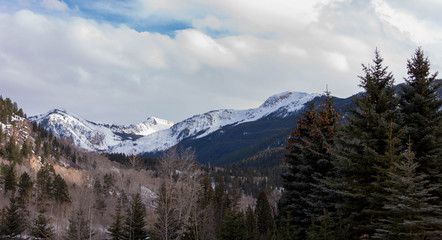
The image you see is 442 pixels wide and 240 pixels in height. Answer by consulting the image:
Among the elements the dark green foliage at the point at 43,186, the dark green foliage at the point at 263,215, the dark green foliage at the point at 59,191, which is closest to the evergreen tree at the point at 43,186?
the dark green foliage at the point at 43,186

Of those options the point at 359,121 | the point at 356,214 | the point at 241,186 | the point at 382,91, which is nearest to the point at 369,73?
the point at 382,91

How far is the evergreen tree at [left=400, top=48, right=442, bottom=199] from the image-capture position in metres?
15.4

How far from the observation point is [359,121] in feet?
53.2

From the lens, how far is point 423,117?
1650 cm

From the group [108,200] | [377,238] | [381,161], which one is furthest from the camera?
[108,200]

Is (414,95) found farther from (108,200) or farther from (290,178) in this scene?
(108,200)

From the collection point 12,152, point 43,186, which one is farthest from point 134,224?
point 12,152

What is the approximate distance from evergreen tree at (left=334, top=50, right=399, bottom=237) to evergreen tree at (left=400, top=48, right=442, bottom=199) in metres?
1.04

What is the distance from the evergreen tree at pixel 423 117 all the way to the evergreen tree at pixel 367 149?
3.43 ft

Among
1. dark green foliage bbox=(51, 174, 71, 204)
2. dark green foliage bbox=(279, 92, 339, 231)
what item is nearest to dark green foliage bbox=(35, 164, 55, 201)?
dark green foliage bbox=(51, 174, 71, 204)

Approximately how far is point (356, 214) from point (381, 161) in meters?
2.57

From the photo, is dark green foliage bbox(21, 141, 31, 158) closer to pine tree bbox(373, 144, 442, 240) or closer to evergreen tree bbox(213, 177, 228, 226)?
evergreen tree bbox(213, 177, 228, 226)

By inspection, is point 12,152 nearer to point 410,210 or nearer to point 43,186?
point 43,186

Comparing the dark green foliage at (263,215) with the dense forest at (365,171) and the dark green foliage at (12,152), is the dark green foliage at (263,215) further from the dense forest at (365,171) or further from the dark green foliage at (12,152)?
the dark green foliage at (12,152)
